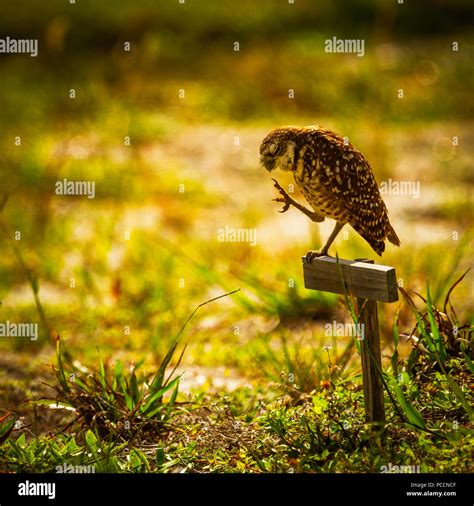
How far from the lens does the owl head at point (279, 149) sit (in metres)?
4.58

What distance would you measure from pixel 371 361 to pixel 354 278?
36 cm

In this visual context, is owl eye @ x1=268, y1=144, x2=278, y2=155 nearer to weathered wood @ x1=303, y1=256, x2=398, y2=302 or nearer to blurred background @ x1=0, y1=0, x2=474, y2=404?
weathered wood @ x1=303, y1=256, x2=398, y2=302

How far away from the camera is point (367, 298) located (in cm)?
418

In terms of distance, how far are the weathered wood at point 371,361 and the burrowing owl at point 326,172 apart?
419mm

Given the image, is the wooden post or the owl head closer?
the wooden post

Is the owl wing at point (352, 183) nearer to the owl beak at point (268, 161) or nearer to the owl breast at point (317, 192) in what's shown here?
the owl breast at point (317, 192)

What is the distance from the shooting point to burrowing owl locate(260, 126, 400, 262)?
181 inches

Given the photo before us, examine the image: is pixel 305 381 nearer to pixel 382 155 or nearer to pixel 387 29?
pixel 382 155

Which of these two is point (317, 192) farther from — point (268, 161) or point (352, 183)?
point (268, 161)

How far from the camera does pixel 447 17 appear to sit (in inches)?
651
